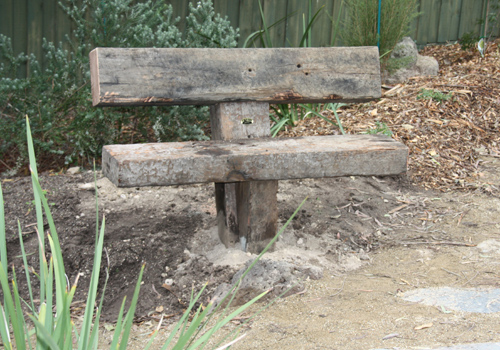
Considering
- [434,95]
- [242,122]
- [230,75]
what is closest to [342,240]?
[242,122]

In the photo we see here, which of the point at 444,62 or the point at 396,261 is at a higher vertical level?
the point at 444,62

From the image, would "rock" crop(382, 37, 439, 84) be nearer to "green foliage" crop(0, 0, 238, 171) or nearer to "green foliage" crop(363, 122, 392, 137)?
"green foliage" crop(363, 122, 392, 137)

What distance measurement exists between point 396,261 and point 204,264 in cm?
95

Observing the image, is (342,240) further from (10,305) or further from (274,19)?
(274,19)

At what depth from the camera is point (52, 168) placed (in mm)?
3688

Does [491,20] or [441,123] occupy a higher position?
[491,20]

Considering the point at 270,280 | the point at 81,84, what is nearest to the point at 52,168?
the point at 81,84

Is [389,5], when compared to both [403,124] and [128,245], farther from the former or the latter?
[128,245]

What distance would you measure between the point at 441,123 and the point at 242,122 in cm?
226

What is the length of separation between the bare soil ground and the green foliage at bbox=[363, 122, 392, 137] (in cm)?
7

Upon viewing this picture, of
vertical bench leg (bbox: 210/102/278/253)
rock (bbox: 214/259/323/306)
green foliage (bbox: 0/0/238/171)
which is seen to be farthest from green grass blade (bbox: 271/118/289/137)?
rock (bbox: 214/259/323/306)

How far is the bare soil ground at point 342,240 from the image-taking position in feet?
6.03

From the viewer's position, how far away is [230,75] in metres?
2.41

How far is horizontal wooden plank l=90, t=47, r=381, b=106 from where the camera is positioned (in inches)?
88.4
